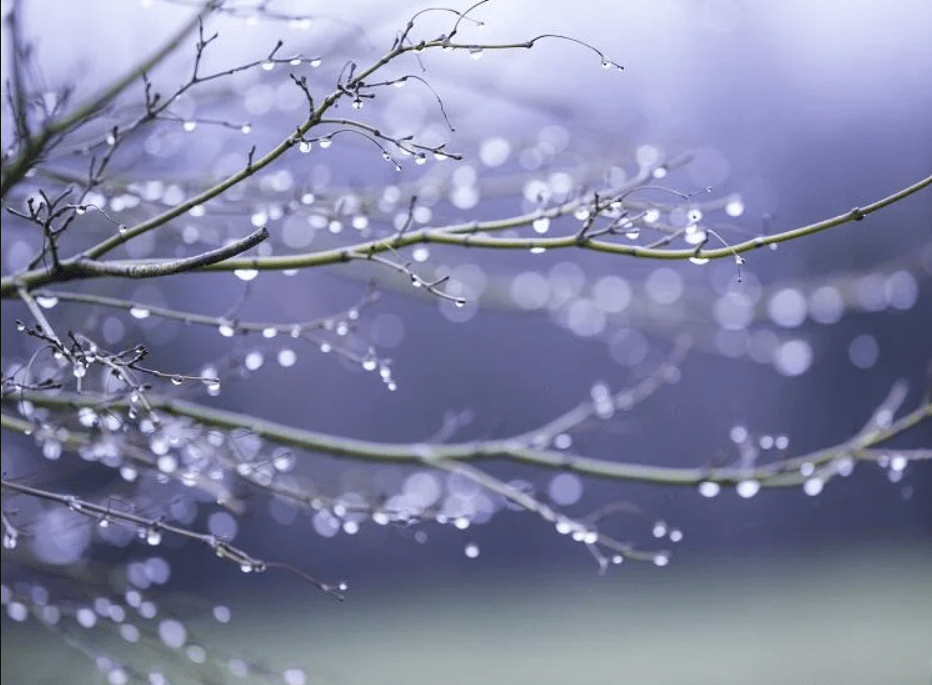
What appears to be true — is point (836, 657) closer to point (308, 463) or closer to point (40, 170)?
point (308, 463)

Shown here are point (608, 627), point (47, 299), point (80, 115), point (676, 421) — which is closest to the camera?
point (47, 299)

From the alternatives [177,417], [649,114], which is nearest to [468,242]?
[177,417]

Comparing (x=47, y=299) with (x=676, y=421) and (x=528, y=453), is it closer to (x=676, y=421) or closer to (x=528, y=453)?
(x=528, y=453)

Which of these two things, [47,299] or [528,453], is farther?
[528,453]

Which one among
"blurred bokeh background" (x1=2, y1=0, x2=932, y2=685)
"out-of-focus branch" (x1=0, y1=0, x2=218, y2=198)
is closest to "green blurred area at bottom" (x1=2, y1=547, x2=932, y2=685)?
"blurred bokeh background" (x1=2, y1=0, x2=932, y2=685)

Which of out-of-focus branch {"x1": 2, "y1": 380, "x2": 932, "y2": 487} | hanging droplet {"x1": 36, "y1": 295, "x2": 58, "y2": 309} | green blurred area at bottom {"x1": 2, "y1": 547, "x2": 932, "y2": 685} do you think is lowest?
hanging droplet {"x1": 36, "y1": 295, "x2": 58, "y2": 309}

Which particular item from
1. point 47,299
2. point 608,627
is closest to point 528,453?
point 47,299

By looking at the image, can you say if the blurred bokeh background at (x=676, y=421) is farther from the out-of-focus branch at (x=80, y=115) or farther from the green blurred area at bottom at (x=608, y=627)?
the out-of-focus branch at (x=80, y=115)

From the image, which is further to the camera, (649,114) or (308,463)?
(308,463)

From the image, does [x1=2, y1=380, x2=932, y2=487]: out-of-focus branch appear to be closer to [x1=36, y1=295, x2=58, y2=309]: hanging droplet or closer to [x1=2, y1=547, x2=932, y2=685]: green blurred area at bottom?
[x1=36, y1=295, x2=58, y2=309]: hanging droplet

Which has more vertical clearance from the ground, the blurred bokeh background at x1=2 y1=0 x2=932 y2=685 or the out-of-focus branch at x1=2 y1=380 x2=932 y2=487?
the blurred bokeh background at x1=2 y1=0 x2=932 y2=685

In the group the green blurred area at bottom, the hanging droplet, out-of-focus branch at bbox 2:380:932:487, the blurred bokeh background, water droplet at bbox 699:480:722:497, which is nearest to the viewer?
the hanging droplet
